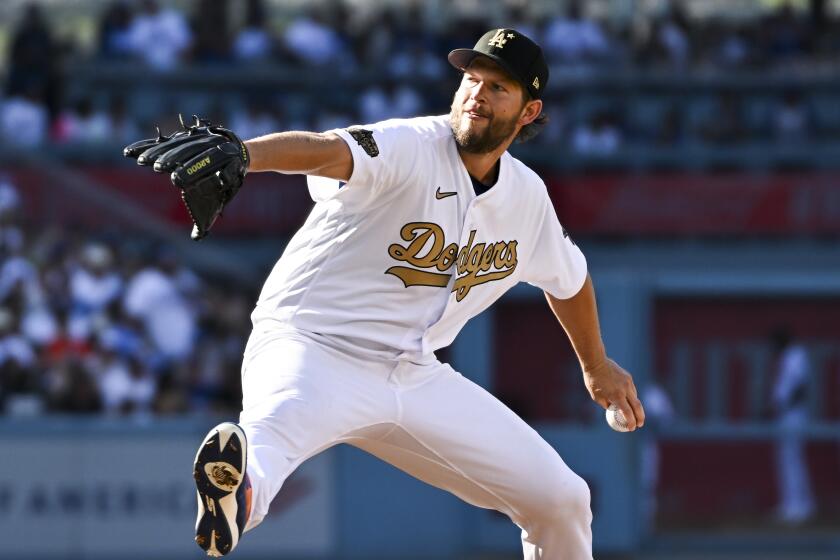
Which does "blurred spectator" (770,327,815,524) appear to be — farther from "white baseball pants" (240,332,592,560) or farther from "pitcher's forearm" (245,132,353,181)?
"pitcher's forearm" (245,132,353,181)

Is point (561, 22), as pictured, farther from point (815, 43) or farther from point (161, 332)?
point (161, 332)

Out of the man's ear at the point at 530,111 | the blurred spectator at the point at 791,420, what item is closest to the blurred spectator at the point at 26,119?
the blurred spectator at the point at 791,420

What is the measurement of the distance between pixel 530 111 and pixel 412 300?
789 millimetres

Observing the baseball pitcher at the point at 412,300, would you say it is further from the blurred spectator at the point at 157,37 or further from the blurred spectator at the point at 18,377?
the blurred spectator at the point at 157,37

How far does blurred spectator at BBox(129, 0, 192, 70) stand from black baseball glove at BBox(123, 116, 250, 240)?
38.2ft

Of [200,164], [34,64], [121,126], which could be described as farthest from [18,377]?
[200,164]

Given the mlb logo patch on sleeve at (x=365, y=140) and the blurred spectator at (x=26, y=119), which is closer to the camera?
the mlb logo patch on sleeve at (x=365, y=140)

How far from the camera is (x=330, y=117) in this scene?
49.9 ft

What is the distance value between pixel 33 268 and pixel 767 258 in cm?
709

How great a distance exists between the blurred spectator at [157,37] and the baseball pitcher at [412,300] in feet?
35.6

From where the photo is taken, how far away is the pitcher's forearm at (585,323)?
608 cm

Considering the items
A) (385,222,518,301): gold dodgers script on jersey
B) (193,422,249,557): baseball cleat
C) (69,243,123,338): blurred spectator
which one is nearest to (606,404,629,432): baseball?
(385,222,518,301): gold dodgers script on jersey

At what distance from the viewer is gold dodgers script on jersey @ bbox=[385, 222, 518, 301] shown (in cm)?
535

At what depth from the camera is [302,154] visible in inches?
187
